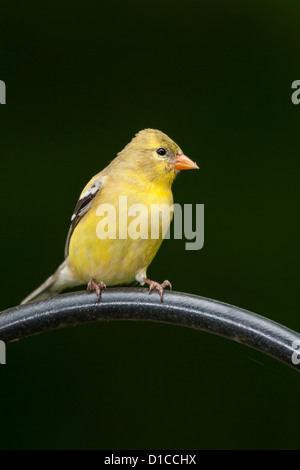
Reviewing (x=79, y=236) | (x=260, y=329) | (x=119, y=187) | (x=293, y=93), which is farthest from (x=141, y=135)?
(x=260, y=329)

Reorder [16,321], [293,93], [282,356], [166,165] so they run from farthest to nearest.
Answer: [293,93]
[166,165]
[16,321]
[282,356]

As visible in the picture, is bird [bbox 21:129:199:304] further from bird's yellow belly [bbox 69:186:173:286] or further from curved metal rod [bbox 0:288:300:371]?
curved metal rod [bbox 0:288:300:371]

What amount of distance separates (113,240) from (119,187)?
0.26 meters

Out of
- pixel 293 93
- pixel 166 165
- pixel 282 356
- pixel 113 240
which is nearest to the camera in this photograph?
pixel 282 356

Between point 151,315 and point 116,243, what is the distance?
29.8 inches

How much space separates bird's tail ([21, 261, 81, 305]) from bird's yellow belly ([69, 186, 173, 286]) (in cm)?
21

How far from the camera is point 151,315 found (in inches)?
86.3

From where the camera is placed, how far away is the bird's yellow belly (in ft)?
9.52

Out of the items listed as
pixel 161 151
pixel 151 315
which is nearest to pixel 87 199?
pixel 161 151

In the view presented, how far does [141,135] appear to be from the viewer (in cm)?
332

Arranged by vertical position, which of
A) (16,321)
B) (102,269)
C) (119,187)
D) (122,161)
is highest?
(122,161)

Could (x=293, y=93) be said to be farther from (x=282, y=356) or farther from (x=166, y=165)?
(x=282, y=356)

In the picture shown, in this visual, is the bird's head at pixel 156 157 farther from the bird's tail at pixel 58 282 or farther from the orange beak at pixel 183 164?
the bird's tail at pixel 58 282

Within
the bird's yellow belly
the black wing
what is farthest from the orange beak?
the black wing
